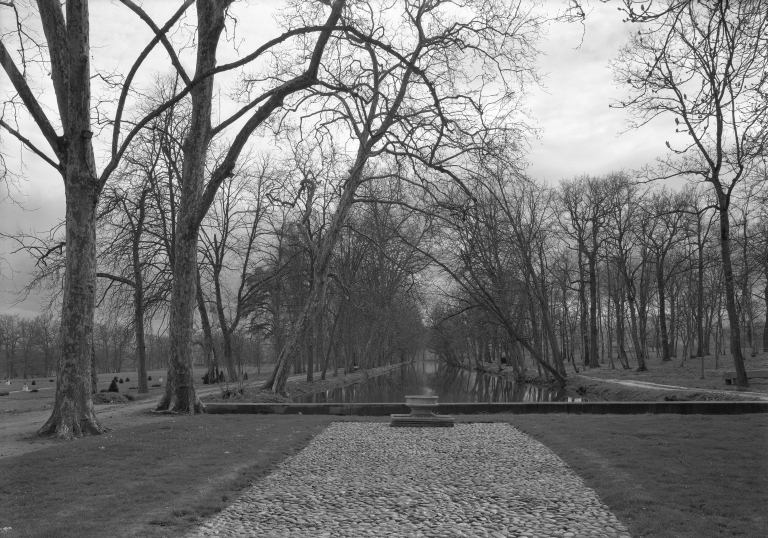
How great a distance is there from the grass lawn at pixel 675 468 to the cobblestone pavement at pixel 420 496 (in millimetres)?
325

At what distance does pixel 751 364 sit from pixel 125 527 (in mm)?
35099

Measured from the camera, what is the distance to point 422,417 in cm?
1512

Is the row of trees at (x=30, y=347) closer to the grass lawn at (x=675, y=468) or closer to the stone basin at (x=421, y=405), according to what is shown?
the stone basin at (x=421, y=405)

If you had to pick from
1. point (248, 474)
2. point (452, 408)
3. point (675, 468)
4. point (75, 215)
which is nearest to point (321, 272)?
point (452, 408)

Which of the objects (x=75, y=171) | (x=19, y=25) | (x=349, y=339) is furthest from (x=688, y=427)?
(x=349, y=339)

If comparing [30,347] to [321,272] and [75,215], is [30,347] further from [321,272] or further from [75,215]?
[75,215]

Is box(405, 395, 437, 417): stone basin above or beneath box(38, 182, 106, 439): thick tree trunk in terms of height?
beneath

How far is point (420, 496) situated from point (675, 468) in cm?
370

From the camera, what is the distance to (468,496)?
769 cm

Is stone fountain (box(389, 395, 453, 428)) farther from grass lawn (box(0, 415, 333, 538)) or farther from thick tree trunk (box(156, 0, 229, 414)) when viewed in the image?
thick tree trunk (box(156, 0, 229, 414))

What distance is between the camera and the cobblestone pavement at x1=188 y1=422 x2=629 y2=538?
626 centimetres

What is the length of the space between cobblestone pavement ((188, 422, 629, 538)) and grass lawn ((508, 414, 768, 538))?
1.07 feet

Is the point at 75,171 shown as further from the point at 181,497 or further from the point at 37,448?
the point at 181,497

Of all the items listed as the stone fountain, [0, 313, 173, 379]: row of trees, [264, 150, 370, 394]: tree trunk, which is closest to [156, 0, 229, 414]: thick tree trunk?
the stone fountain
